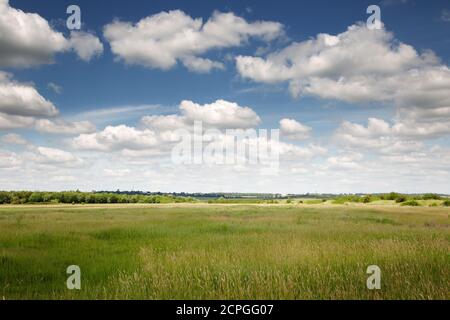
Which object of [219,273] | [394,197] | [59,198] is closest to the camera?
[219,273]

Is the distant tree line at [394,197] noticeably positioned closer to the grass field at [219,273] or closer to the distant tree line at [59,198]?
the distant tree line at [59,198]

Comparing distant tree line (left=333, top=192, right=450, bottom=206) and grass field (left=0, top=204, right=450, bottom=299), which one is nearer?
grass field (left=0, top=204, right=450, bottom=299)

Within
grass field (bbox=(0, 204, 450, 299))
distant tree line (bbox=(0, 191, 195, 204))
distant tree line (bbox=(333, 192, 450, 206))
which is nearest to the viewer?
grass field (bbox=(0, 204, 450, 299))

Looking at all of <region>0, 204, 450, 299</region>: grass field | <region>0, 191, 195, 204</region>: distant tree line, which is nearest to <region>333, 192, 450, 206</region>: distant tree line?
<region>0, 191, 195, 204</region>: distant tree line

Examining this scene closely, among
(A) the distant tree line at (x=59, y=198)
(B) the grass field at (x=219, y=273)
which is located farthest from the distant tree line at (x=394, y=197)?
(B) the grass field at (x=219, y=273)

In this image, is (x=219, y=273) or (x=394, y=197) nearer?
(x=219, y=273)

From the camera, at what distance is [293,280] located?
9.27 m

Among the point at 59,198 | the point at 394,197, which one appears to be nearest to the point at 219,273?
the point at 394,197

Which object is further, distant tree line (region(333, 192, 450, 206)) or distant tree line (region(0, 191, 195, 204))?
distant tree line (region(0, 191, 195, 204))

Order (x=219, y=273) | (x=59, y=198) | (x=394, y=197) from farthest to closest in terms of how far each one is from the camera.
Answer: (x=59, y=198) → (x=394, y=197) → (x=219, y=273)

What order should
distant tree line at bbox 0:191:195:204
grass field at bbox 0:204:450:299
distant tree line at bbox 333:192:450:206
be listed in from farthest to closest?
distant tree line at bbox 0:191:195:204
distant tree line at bbox 333:192:450:206
grass field at bbox 0:204:450:299

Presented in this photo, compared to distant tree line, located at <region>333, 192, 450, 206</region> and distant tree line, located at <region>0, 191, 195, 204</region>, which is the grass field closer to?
distant tree line, located at <region>333, 192, 450, 206</region>

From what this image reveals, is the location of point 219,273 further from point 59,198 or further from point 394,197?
point 59,198
